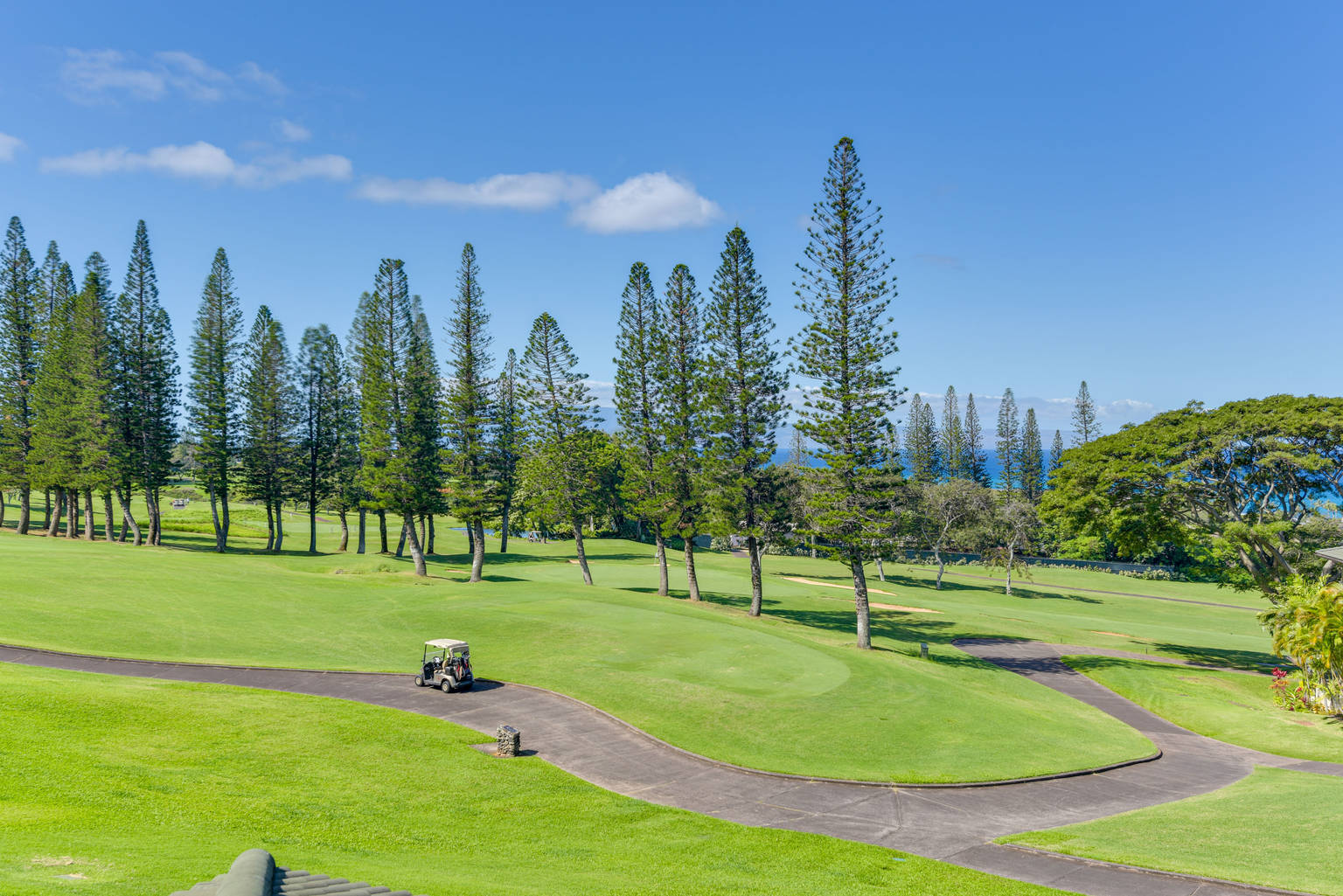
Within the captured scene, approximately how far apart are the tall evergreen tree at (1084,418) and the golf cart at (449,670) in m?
116

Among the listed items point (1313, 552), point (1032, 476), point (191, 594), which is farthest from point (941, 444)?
point (191, 594)

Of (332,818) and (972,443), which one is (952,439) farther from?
(332,818)

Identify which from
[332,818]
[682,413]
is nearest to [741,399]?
[682,413]

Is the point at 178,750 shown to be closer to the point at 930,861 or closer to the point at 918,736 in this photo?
the point at 930,861

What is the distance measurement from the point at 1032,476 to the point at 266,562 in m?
119

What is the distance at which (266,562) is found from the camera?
173 ft

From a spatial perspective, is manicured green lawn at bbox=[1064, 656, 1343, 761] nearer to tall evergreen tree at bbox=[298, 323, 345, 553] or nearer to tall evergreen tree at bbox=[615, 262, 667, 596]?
tall evergreen tree at bbox=[615, 262, 667, 596]

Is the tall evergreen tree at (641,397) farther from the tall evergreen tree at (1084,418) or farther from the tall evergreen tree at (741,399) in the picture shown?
the tall evergreen tree at (1084,418)

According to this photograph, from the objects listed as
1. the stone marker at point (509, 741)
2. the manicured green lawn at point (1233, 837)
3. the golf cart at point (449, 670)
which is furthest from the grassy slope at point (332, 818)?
the golf cart at point (449, 670)

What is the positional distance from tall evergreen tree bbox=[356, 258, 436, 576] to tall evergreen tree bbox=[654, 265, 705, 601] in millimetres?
16933

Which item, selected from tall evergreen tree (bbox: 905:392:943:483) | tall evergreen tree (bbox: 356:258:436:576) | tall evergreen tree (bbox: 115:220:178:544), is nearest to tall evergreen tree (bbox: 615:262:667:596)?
tall evergreen tree (bbox: 356:258:436:576)

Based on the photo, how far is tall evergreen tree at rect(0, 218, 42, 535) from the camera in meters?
58.2

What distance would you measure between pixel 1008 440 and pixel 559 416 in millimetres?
103482

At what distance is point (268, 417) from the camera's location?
6241 centimetres
